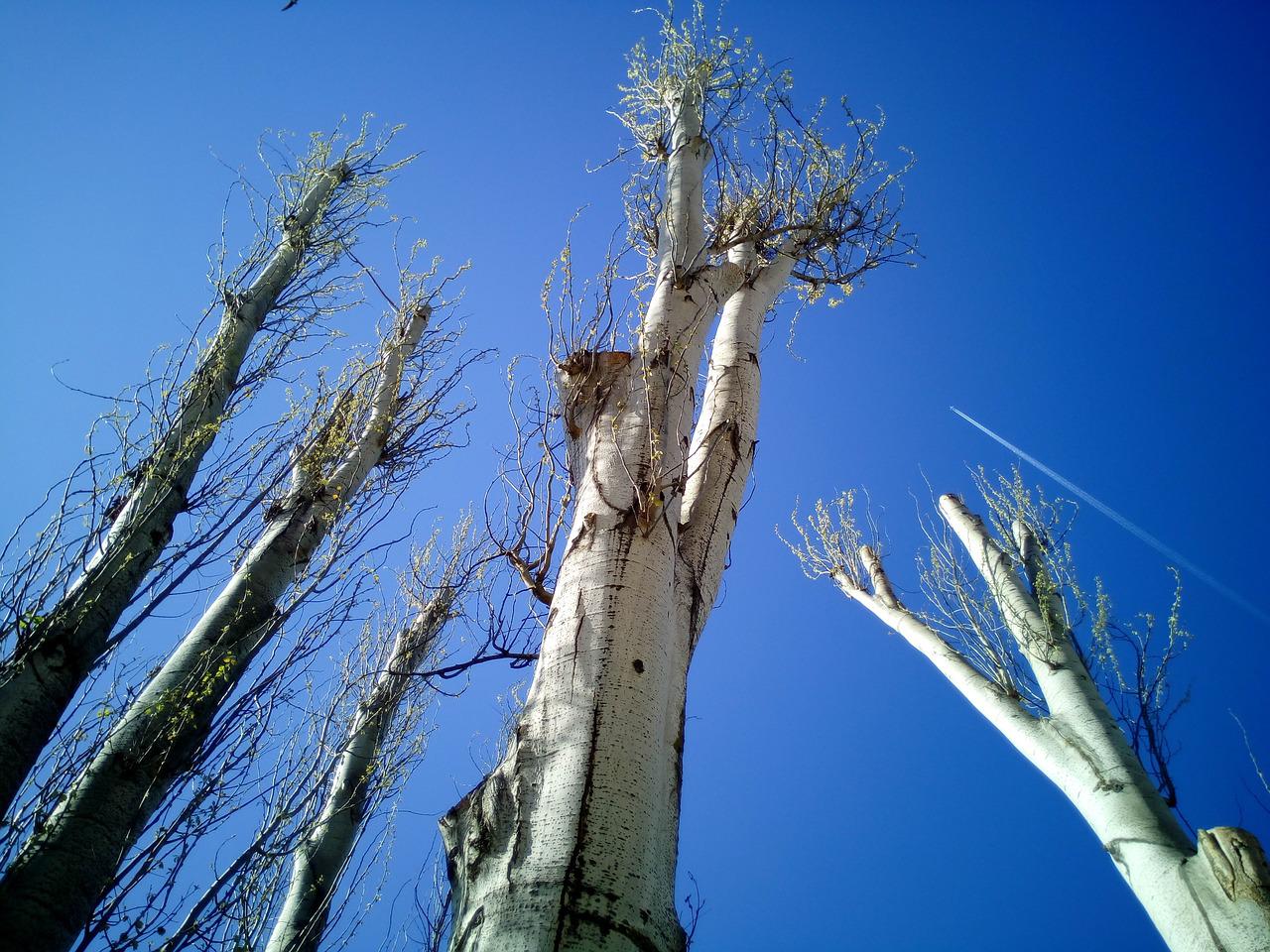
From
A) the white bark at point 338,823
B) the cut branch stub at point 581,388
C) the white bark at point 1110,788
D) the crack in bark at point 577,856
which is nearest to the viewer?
the crack in bark at point 577,856

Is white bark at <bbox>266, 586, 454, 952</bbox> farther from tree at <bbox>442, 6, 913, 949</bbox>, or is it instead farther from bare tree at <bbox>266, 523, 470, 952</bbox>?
tree at <bbox>442, 6, 913, 949</bbox>

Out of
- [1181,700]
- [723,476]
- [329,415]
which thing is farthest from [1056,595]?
[329,415]

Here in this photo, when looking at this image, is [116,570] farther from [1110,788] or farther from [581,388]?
[1110,788]

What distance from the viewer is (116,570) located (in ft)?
10.3

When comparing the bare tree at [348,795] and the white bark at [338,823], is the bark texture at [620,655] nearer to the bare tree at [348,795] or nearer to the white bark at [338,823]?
the bare tree at [348,795]

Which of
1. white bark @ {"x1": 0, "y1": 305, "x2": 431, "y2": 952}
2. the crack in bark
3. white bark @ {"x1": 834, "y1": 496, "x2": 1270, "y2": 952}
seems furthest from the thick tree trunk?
white bark @ {"x1": 834, "y1": 496, "x2": 1270, "y2": 952}

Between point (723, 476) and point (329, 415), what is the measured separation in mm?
3169

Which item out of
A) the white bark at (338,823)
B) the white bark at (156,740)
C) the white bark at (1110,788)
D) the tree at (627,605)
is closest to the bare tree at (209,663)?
the white bark at (156,740)

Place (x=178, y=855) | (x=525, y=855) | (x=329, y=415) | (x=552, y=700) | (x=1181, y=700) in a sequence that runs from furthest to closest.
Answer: (x=329, y=415)
(x=1181, y=700)
(x=178, y=855)
(x=552, y=700)
(x=525, y=855)

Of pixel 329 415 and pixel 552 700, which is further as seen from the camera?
pixel 329 415

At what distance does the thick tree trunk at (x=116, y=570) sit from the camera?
259cm

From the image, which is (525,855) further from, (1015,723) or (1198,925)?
(1015,723)

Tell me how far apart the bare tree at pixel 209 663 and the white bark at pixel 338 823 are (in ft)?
2.87

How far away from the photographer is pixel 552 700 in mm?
1679
